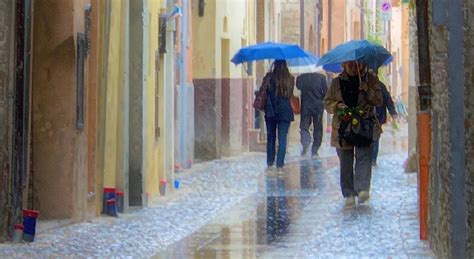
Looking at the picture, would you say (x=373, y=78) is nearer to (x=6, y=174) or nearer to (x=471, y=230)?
(x=6, y=174)

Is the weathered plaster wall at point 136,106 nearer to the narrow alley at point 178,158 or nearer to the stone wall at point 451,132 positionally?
the narrow alley at point 178,158

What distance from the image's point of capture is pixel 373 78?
16.1 meters

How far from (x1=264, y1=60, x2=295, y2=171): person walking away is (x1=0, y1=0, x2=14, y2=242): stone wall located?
1040 centimetres

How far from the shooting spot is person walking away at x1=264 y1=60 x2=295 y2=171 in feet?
75.5

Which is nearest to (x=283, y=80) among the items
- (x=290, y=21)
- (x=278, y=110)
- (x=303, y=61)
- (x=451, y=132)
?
(x=278, y=110)

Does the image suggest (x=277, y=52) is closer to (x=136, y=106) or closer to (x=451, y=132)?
(x=136, y=106)

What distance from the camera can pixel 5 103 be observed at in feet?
41.8

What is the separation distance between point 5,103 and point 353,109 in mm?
4633

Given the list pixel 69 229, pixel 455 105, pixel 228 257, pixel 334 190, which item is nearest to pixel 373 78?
pixel 334 190

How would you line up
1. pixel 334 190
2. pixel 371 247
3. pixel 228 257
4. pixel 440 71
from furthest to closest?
pixel 334 190 → pixel 371 247 → pixel 228 257 → pixel 440 71

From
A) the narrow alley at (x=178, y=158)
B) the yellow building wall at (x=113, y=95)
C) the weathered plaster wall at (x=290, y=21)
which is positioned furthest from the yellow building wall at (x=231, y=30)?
the yellow building wall at (x=113, y=95)

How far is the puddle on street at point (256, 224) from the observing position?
12.0 metres

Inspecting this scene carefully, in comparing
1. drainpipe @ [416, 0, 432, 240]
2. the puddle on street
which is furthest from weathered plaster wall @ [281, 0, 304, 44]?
drainpipe @ [416, 0, 432, 240]

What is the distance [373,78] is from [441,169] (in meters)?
5.59
